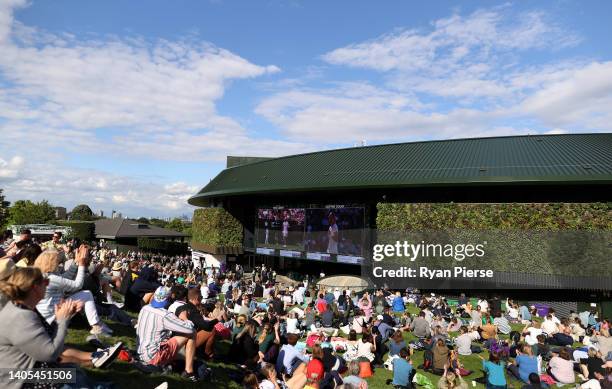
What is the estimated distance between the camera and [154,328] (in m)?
6.64

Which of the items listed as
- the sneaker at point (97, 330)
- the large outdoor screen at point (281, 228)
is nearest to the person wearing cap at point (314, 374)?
the sneaker at point (97, 330)

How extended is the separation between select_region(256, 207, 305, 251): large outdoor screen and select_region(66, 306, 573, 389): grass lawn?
20.2 meters

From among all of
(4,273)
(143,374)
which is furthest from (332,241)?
(4,273)

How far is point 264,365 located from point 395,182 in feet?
64.0

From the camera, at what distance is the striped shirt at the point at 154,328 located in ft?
21.4

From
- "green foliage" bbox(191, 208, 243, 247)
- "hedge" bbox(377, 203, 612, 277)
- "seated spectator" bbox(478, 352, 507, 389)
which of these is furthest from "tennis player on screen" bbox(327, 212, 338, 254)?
"seated spectator" bbox(478, 352, 507, 389)

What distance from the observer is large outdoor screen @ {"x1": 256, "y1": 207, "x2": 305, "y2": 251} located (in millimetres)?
31703

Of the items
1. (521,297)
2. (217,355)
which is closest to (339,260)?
(521,297)

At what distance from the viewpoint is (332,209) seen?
29719 millimetres

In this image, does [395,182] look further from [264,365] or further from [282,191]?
[264,365]

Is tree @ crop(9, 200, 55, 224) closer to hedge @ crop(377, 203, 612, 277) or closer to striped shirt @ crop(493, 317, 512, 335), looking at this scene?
hedge @ crop(377, 203, 612, 277)

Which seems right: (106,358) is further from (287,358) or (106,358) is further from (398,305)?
(398,305)

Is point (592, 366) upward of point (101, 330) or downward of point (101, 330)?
downward

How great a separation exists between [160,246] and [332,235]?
34.5m
